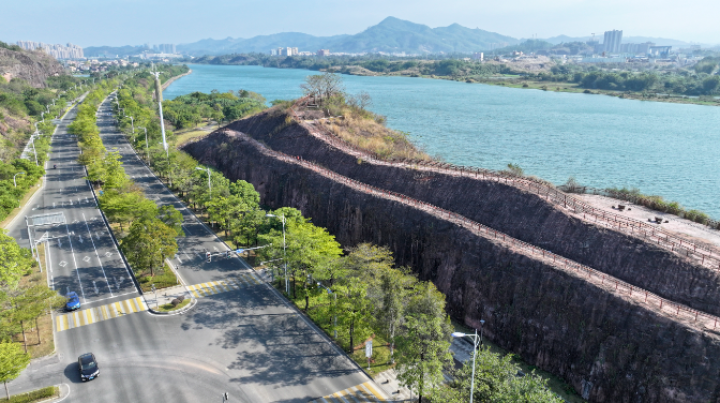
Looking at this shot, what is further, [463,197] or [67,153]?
[67,153]

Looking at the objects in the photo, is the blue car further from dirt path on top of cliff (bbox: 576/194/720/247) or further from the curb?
dirt path on top of cliff (bbox: 576/194/720/247)

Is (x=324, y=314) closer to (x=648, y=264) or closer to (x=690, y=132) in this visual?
(x=648, y=264)

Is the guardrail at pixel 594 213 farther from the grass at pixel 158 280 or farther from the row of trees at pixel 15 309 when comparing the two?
the row of trees at pixel 15 309

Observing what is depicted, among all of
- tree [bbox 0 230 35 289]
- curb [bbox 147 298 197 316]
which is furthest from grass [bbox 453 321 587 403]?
tree [bbox 0 230 35 289]

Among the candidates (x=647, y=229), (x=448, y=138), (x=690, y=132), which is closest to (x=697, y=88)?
(x=690, y=132)

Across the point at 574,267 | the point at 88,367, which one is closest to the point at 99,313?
the point at 88,367

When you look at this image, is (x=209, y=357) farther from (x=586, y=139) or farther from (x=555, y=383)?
(x=586, y=139)
